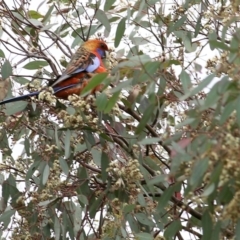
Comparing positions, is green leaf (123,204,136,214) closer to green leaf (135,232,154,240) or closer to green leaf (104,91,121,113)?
green leaf (135,232,154,240)

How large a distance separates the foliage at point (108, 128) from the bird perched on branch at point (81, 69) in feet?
Result: 0.17

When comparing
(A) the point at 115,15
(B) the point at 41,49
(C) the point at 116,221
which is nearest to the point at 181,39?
(A) the point at 115,15

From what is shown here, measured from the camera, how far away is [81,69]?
3127 millimetres

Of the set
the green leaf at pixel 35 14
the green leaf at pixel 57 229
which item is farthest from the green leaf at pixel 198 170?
the green leaf at pixel 35 14

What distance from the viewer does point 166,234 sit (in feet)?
7.40

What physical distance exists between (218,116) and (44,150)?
103cm

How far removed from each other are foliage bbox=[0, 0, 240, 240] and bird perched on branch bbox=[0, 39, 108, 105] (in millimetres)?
52

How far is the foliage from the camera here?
2162 millimetres

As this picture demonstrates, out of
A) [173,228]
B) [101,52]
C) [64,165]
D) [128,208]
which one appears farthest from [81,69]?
[173,228]

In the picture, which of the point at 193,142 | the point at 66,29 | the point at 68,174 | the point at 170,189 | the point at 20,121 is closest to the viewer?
the point at 193,142

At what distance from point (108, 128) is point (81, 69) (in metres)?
0.51

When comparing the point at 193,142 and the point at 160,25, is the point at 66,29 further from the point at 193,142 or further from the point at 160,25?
the point at 193,142

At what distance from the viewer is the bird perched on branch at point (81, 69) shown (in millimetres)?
3031

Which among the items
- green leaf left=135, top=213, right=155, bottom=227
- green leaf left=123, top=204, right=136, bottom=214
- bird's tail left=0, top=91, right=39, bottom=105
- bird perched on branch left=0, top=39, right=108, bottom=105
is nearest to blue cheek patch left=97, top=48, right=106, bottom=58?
bird perched on branch left=0, top=39, right=108, bottom=105
